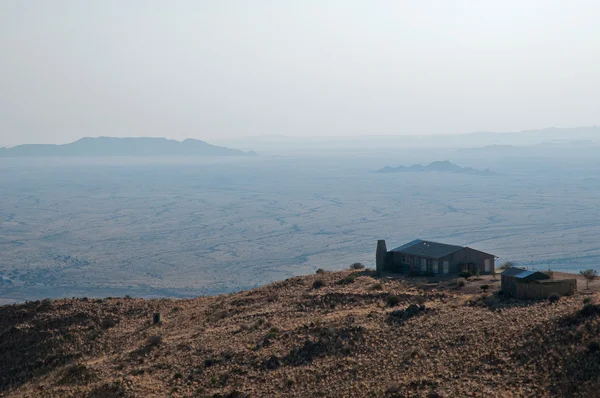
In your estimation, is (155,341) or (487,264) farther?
(487,264)

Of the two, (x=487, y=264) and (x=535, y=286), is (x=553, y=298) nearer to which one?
(x=535, y=286)

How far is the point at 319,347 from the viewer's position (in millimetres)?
22453

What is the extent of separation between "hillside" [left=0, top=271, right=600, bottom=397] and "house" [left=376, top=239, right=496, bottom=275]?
2.84 metres

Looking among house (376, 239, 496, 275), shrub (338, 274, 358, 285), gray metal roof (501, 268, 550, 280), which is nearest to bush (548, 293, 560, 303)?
gray metal roof (501, 268, 550, 280)

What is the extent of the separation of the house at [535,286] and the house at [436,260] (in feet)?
23.8

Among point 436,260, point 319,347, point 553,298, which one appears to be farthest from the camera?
point 436,260

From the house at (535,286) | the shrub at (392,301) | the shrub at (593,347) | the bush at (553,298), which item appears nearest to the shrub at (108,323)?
the shrub at (392,301)

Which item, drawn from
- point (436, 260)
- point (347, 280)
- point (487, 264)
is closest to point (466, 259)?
point (487, 264)

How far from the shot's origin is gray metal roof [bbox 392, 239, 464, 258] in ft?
112

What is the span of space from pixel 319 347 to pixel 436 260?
12.7 m

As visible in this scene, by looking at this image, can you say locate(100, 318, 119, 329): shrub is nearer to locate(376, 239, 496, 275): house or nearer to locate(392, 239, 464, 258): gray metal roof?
locate(376, 239, 496, 275): house

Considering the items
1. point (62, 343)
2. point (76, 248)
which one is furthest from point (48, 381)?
point (76, 248)

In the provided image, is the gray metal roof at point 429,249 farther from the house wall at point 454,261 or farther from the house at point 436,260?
the house wall at point 454,261

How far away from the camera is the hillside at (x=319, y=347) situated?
1875cm
